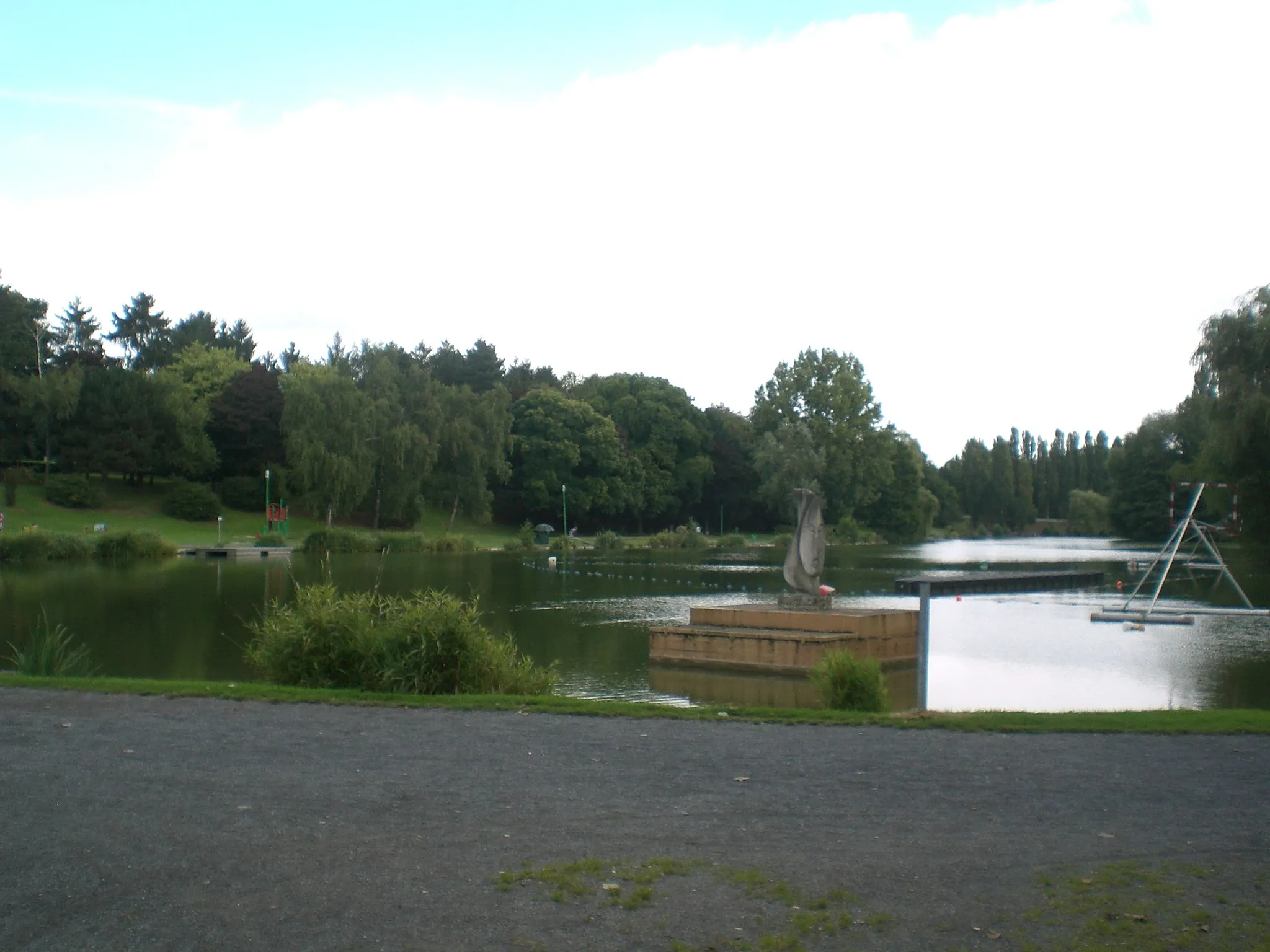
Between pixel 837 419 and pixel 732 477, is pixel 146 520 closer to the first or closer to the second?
pixel 732 477

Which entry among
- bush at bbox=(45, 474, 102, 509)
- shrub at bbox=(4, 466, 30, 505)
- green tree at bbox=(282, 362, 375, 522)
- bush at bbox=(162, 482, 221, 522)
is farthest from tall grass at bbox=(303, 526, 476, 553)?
shrub at bbox=(4, 466, 30, 505)

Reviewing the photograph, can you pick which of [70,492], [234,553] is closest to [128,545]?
[234,553]

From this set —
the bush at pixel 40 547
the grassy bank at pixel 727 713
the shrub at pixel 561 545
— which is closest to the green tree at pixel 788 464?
the shrub at pixel 561 545

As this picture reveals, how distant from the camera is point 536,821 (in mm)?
6273

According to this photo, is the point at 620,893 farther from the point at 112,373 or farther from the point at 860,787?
the point at 112,373

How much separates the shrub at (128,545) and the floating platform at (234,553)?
2088 millimetres

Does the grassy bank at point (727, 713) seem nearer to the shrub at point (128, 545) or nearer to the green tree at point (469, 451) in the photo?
the shrub at point (128, 545)

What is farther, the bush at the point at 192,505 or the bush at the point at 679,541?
the bush at the point at 679,541

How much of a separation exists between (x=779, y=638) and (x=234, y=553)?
38.7 metres

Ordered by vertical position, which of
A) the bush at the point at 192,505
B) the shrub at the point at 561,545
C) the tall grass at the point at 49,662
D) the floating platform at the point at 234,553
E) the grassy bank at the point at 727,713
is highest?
the bush at the point at 192,505

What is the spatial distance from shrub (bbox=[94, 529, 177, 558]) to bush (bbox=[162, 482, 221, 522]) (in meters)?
13.7

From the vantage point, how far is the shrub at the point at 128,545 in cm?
4875

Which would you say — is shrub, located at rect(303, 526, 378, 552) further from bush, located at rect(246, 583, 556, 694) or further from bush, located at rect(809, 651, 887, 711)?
bush, located at rect(809, 651, 887, 711)

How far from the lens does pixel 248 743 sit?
8477mm
